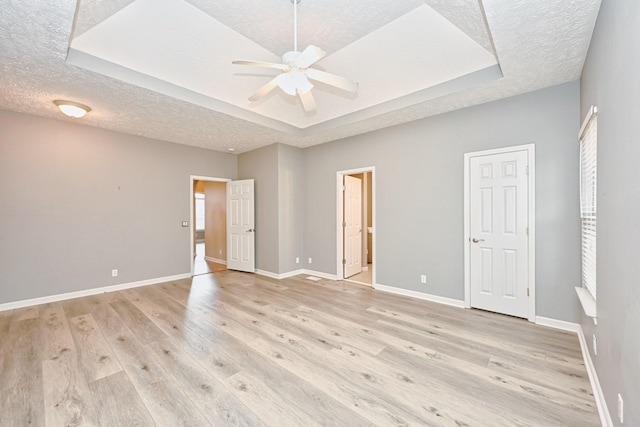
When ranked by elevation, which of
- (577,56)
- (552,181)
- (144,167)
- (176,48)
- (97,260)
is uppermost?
(176,48)

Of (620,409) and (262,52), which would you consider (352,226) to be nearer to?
(262,52)

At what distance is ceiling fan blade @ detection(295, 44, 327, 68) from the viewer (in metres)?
1.97

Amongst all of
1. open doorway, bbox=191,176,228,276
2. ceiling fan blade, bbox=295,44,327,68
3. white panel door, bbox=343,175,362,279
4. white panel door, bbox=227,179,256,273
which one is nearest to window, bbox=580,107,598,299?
ceiling fan blade, bbox=295,44,327,68

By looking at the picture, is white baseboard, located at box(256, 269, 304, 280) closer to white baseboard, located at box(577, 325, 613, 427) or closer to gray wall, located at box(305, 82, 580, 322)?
gray wall, located at box(305, 82, 580, 322)

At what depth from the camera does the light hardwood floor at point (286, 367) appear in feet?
5.86

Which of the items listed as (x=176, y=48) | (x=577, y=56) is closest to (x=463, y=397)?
(x=577, y=56)

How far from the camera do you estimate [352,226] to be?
5.62 meters

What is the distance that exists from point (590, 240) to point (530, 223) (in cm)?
78

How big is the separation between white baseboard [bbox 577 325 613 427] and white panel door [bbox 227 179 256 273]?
513cm

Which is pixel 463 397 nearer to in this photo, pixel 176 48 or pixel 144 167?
pixel 176 48

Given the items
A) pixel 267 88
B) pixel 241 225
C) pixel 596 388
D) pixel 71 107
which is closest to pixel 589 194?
pixel 596 388

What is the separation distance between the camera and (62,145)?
4160 mm

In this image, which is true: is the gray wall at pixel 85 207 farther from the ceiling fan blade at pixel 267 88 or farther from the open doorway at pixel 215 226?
the ceiling fan blade at pixel 267 88

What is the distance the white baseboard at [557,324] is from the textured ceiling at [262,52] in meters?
2.67
